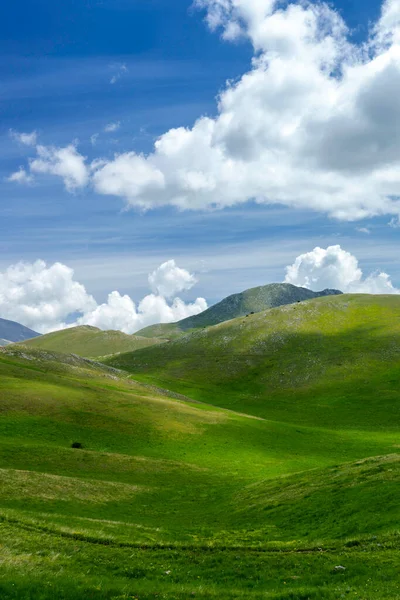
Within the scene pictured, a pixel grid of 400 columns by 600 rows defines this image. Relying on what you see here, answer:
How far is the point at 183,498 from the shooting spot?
154 ft

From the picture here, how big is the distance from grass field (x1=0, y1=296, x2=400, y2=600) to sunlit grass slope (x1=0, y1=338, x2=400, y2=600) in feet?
0.51

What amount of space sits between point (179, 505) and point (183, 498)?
266 cm

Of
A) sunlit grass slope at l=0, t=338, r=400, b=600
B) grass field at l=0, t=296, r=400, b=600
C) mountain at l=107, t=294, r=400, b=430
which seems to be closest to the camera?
sunlit grass slope at l=0, t=338, r=400, b=600

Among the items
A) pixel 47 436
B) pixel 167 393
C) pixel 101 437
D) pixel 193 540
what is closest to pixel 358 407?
pixel 167 393

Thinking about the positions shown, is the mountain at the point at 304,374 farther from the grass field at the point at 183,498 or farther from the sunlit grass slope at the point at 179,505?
the sunlit grass slope at the point at 179,505

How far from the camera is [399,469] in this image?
130 feet

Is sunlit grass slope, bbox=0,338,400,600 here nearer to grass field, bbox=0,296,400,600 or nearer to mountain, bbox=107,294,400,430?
grass field, bbox=0,296,400,600

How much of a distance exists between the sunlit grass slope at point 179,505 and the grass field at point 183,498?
0.16 metres

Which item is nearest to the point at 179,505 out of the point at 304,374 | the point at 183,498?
the point at 183,498

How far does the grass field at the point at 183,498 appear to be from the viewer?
21.6 m

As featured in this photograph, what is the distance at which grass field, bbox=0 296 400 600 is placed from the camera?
70.8 ft

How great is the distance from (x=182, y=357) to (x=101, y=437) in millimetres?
130389

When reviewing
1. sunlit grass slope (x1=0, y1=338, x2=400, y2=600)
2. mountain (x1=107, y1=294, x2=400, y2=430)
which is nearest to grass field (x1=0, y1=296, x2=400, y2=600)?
sunlit grass slope (x1=0, y1=338, x2=400, y2=600)

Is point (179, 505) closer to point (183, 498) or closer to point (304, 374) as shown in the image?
point (183, 498)
